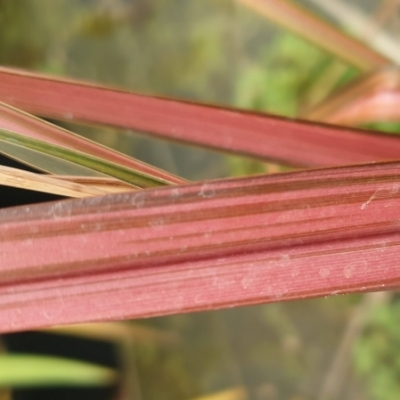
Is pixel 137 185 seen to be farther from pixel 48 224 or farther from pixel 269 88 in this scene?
pixel 269 88

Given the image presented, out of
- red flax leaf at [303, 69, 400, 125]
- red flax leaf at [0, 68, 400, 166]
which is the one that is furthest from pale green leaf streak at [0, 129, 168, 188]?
red flax leaf at [303, 69, 400, 125]

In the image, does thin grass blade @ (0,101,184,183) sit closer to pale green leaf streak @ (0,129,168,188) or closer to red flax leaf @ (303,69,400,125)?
pale green leaf streak @ (0,129,168,188)

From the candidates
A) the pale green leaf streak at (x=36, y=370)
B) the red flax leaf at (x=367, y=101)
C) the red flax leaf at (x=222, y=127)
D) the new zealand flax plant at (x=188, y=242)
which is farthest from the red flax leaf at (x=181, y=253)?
the pale green leaf streak at (x=36, y=370)

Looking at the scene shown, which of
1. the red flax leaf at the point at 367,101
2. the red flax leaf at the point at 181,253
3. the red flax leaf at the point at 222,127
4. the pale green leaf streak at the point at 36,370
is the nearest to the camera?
the red flax leaf at the point at 181,253

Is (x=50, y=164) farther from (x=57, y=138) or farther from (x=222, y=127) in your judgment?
(x=222, y=127)

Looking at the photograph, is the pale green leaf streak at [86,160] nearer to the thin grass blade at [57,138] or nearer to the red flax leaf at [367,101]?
the thin grass blade at [57,138]

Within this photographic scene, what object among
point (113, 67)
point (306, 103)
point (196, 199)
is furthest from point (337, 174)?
point (113, 67)
